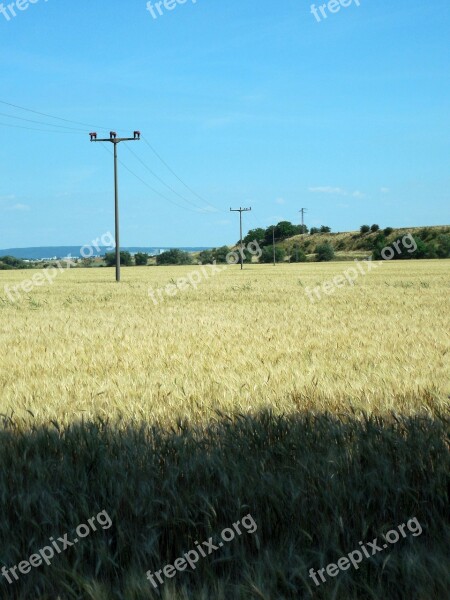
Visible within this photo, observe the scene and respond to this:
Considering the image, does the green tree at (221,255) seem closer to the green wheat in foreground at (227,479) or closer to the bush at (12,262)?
the bush at (12,262)

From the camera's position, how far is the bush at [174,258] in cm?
11344

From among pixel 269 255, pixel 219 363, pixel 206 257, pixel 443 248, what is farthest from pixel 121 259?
pixel 219 363

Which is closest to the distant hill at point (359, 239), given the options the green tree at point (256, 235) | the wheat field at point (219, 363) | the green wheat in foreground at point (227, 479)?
the green tree at point (256, 235)

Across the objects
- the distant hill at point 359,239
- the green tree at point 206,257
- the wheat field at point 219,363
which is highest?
the distant hill at point 359,239

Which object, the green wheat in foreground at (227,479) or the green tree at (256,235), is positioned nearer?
the green wheat in foreground at (227,479)

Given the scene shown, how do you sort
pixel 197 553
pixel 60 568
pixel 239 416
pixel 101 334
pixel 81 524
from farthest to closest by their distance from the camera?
pixel 101 334 < pixel 239 416 < pixel 81 524 < pixel 197 553 < pixel 60 568

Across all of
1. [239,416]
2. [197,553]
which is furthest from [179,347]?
[197,553]

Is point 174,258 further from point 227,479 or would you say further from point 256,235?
point 227,479

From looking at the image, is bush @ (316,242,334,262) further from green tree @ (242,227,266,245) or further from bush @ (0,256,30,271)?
bush @ (0,256,30,271)

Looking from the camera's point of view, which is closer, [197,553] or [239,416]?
[197,553]

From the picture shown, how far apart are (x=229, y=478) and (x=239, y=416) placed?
1245 millimetres

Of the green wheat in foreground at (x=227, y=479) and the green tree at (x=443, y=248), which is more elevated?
the green tree at (x=443, y=248)

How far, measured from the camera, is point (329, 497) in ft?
10.8

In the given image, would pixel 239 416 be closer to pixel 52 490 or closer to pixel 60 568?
pixel 52 490
